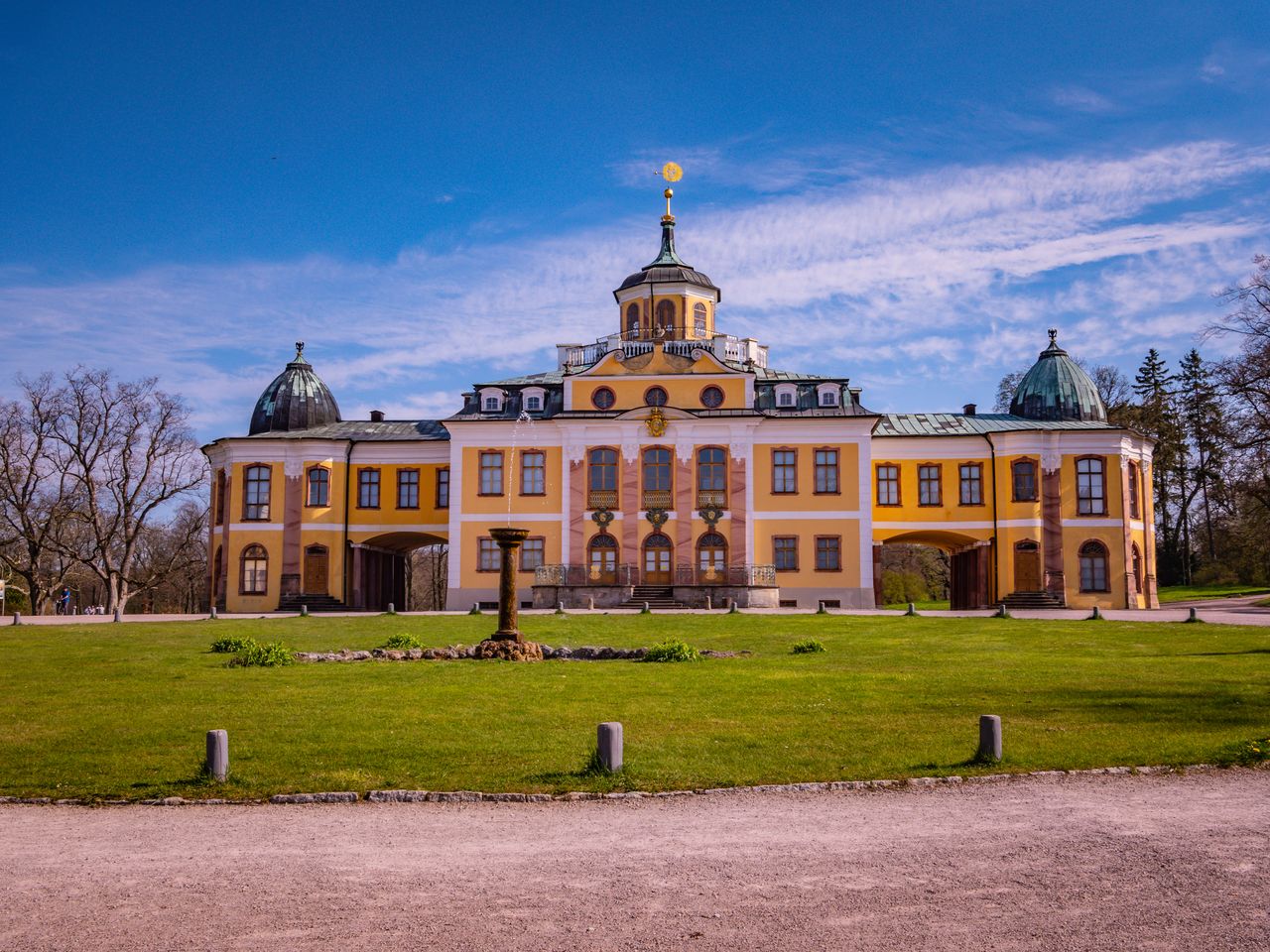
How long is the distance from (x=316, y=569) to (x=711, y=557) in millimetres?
16648

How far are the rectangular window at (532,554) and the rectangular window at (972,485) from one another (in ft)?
58.6

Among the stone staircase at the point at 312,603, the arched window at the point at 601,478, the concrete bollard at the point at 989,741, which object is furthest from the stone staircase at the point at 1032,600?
the concrete bollard at the point at 989,741

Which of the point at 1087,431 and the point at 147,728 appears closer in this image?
the point at 147,728

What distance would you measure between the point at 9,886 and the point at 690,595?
37.4m

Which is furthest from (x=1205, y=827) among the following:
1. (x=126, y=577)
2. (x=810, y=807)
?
(x=126, y=577)

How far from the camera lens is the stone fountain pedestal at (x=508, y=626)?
22.6 meters

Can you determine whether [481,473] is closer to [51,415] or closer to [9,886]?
[51,415]

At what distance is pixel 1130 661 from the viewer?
21.6 meters

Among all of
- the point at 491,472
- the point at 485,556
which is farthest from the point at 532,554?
the point at 491,472

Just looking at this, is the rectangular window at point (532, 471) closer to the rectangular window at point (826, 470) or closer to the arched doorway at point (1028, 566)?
the rectangular window at point (826, 470)

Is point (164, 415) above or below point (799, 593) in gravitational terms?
above

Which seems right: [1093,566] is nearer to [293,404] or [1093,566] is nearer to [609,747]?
[293,404]

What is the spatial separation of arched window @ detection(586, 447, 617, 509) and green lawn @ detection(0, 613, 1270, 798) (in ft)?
75.8

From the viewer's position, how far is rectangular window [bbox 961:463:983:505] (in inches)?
1922
